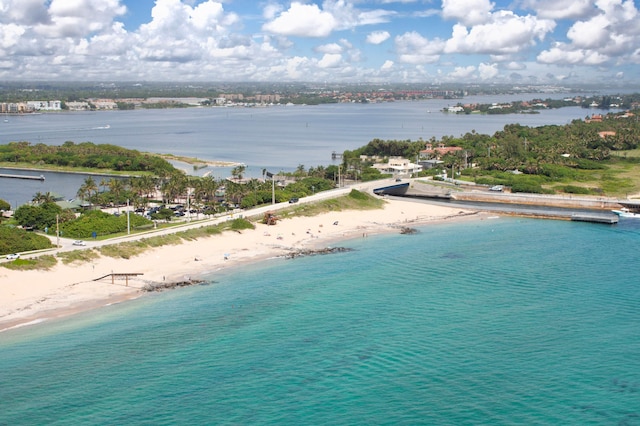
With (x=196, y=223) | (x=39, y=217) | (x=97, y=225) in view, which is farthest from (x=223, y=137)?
(x=97, y=225)

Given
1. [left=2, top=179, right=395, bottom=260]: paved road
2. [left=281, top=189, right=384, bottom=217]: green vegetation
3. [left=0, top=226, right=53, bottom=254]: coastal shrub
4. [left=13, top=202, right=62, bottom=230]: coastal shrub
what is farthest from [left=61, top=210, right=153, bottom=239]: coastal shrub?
[left=281, top=189, right=384, bottom=217]: green vegetation

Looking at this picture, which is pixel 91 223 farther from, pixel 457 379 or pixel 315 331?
pixel 457 379

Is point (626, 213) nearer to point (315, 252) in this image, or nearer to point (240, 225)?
point (315, 252)

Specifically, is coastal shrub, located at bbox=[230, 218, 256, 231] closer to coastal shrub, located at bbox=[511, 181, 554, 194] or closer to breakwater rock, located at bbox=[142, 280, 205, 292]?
breakwater rock, located at bbox=[142, 280, 205, 292]

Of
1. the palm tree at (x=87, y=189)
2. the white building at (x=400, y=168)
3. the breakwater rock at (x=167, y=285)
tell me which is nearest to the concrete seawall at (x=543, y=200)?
the white building at (x=400, y=168)

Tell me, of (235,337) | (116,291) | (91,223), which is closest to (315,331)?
(235,337)

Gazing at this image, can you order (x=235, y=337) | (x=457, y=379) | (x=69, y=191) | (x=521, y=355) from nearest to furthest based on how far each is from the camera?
(x=457, y=379), (x=521, y=355), (x=235, y=337), (x=69, y=191)

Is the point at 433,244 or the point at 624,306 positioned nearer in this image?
the point at 624,306
